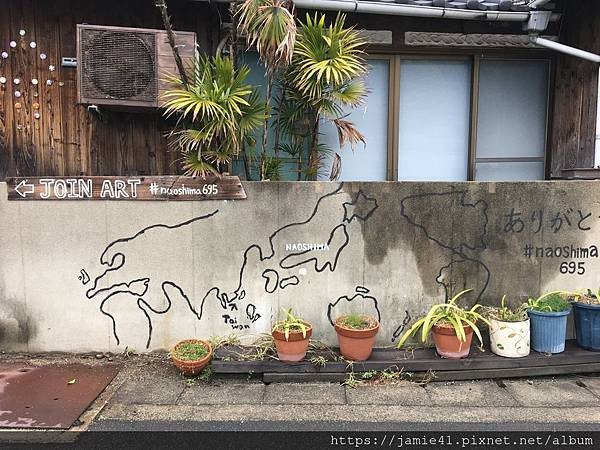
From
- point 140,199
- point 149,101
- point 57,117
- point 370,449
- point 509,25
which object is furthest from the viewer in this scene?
point 509,25

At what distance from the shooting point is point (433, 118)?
6.21m

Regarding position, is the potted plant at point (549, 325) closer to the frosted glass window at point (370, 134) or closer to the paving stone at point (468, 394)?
the paving stone at point (468, 394)

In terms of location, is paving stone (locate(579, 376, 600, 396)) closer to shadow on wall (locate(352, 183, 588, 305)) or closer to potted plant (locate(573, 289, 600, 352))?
potted plant (locate(573, 289, 600, 352))

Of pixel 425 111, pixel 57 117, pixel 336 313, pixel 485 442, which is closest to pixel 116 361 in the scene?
pixel 336 313

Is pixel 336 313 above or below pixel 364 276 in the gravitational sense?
below

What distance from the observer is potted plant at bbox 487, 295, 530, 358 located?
443 centimetres

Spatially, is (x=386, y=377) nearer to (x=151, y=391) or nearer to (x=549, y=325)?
(x=549, y=325)

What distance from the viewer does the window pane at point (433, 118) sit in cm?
→ 616

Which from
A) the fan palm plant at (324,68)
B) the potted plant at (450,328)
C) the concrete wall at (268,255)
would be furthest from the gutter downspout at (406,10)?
the potted plant at (450,328)

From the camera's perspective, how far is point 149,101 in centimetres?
509

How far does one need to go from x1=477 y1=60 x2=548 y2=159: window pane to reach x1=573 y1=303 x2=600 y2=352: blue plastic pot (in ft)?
7.98

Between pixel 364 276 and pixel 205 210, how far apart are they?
168cm

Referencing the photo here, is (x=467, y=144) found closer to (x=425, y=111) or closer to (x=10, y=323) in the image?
(x=425, y=111)

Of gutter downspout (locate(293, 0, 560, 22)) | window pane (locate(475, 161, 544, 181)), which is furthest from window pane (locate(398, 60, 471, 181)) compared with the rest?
gutter downspout (locate(293, 0, 560, 22))
